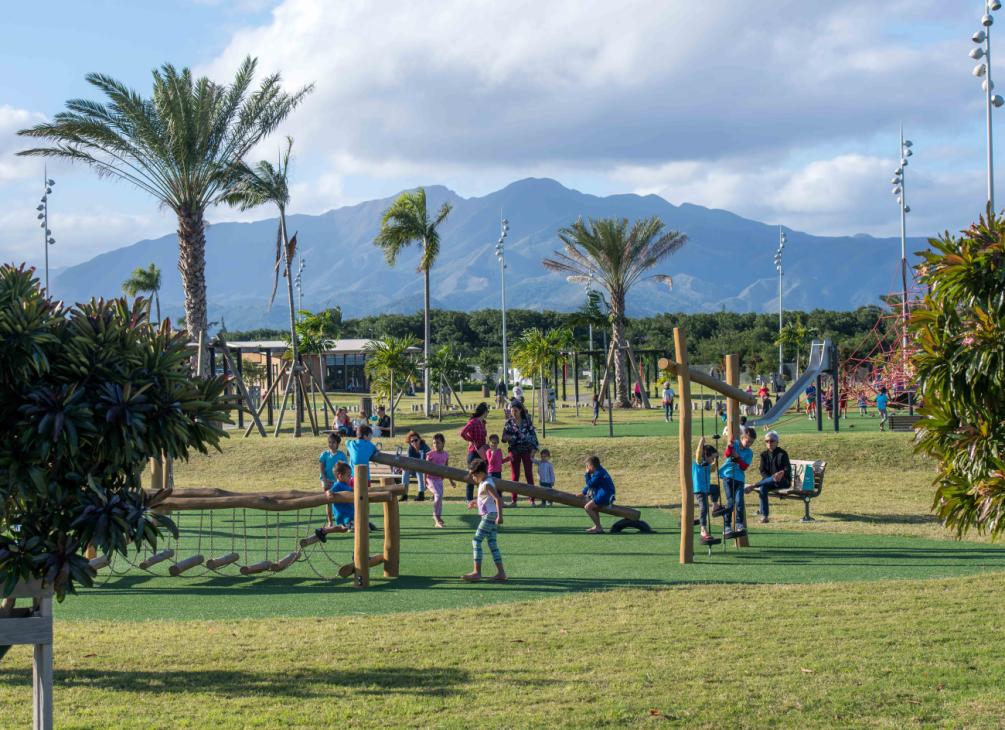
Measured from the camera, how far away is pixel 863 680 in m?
7.40

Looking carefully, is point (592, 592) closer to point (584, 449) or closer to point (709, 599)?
point (709, 599)

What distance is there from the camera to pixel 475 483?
13070 mm

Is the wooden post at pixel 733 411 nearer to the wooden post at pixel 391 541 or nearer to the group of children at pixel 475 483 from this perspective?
the group of children at pixel 475 483

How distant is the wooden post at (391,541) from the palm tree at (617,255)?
28.7m

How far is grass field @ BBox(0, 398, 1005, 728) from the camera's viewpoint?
22.7 feet

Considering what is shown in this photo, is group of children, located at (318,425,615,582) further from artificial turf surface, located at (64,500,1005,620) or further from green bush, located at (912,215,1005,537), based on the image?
green bush, located at (912,215,1005,537)

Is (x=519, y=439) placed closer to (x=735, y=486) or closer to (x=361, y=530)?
(x=735, y=486)

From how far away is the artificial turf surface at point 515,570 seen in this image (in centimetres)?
1125

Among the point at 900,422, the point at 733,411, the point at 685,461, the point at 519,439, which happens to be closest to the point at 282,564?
the point at 685,461

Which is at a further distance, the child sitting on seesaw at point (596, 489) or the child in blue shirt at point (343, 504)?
the child sitting on seesaw at point (596, 489)

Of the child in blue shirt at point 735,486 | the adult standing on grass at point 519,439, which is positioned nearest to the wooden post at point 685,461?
the child in blue shirt at point 735,486

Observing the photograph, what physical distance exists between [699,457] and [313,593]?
5.61 m

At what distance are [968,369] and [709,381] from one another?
7.85 meters

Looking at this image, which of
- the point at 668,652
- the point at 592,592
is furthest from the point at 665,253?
the point at 668,652
